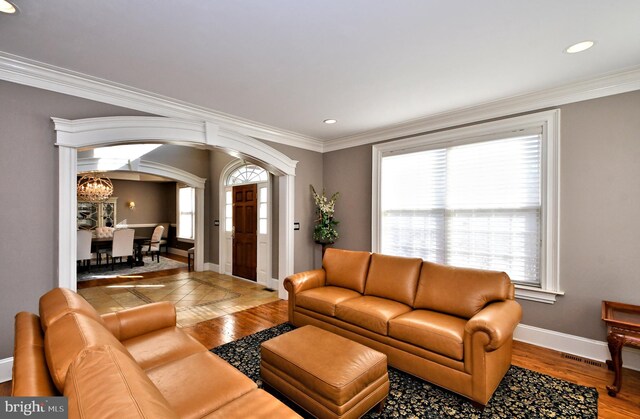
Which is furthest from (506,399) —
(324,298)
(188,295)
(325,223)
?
(188,295)

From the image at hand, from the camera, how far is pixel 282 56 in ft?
7.97

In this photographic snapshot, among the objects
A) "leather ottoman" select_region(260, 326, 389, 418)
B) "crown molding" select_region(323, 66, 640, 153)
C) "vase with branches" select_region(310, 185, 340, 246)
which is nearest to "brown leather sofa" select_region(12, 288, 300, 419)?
"leather ottoman" select_region(260, 326, 389, 418)

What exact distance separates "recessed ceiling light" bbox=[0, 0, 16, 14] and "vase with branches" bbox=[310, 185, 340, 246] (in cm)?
394

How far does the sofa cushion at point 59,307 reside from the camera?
1437 mm

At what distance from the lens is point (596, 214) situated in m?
2.90

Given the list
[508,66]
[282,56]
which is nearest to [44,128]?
[282,56]

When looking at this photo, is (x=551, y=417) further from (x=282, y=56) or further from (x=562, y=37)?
(x=282, y=56)

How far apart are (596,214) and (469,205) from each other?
3.86ft

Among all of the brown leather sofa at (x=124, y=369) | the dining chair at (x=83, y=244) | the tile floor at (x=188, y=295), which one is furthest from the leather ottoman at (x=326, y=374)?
the dining chair at (x=83, y=244)

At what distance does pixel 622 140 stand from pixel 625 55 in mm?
791

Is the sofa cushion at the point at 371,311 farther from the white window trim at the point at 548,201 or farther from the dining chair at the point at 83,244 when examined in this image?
the dining chair at the point at 83,244

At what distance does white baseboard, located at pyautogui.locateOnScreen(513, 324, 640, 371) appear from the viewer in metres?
2.74

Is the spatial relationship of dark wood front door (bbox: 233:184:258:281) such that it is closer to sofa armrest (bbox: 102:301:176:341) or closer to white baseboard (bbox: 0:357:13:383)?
sofa armrest (bbox: 102:301:176:341)

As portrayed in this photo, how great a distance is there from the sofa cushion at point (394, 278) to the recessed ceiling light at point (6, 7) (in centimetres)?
365
